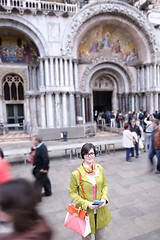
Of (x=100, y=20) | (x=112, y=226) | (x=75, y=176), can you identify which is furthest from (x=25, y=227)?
(x=100, y=20)

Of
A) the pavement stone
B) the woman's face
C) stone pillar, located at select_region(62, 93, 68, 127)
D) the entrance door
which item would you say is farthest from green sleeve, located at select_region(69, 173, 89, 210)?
the entrance door

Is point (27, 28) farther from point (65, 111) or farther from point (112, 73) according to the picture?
point (112, 73)

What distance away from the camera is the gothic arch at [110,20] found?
13906 millimetres

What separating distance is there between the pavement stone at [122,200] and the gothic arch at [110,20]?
432 inches

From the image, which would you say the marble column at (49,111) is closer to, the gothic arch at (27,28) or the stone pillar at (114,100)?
the gothic arch at (27,28)

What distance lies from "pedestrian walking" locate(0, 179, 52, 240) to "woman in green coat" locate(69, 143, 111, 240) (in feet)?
3.64

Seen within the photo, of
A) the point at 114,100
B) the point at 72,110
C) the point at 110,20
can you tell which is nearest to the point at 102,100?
the point at 114,100

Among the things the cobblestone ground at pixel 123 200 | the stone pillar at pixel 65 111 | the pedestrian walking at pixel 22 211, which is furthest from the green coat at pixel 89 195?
the stone pillar at pixel 65 111

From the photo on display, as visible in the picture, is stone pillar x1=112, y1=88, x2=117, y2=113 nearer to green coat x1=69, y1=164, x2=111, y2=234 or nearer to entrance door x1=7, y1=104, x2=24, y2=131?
entrance door x1=7, y1=104, x2=24, y2=131

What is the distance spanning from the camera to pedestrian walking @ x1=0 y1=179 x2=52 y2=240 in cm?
104

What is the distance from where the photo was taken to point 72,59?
14367mm

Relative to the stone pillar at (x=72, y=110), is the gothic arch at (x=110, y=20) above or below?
above

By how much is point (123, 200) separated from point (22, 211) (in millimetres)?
3693

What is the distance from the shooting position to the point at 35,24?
43.8 feet
